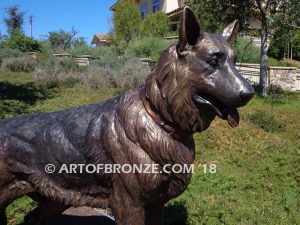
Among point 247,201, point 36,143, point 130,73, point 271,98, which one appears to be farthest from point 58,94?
point 36,143

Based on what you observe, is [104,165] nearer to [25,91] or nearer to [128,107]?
[128,107]

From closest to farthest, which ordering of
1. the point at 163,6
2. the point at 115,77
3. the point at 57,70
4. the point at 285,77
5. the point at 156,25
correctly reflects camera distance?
the point at 115,77
the point at 57,70
the point at 285,77
the point at 156,25
the point at 163,6

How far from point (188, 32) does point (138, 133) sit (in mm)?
599

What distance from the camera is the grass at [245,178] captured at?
414 centimetres

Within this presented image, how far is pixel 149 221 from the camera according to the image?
7.91 ft

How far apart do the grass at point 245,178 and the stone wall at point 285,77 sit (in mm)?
6461

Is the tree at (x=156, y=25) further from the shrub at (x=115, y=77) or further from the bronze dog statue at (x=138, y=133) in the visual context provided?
the bronze dog statue at (x=138, y=133)

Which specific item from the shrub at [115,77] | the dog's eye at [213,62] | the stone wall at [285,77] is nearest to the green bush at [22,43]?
the shrub at [115,77]

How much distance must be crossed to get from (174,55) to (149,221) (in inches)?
42.1

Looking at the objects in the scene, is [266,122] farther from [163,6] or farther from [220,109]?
[163,6]

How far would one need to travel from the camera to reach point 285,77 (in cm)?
1580

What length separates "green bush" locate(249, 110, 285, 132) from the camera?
8.09m

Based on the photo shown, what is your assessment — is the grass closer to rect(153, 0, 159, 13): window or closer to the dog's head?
the dog's head

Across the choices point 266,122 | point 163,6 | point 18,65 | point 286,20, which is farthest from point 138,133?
point 163,6
